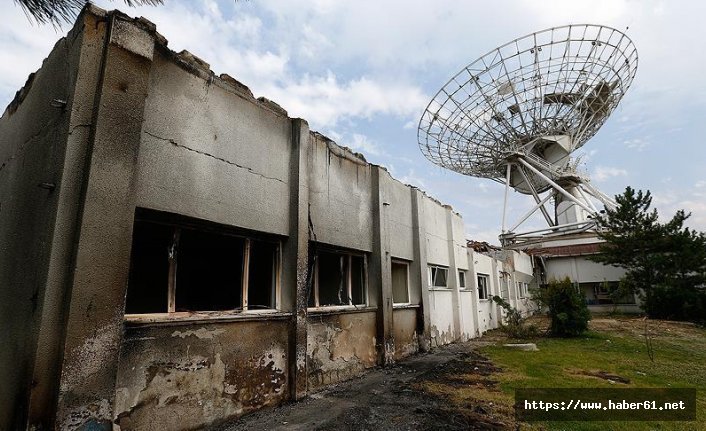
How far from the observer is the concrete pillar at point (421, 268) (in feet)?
31.4

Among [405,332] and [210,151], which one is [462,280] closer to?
[405,332]

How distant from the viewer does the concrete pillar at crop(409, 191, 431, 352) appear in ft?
31.4

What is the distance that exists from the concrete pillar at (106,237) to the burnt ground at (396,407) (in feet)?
5.52

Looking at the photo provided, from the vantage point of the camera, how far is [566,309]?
12898mm

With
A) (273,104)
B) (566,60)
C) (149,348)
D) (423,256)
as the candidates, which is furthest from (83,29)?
(566,60)

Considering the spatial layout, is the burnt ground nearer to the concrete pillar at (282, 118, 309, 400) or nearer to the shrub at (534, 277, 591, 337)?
the concrete pillar at (282, 118, 309, 400)

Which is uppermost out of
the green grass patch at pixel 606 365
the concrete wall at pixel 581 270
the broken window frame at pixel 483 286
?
the concrete wall at pixel 581 270

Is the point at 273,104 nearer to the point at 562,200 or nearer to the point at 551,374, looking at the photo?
the point at 551,374

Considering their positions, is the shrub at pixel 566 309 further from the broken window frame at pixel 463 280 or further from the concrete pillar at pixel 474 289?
the broken window frame at pixel 463 280

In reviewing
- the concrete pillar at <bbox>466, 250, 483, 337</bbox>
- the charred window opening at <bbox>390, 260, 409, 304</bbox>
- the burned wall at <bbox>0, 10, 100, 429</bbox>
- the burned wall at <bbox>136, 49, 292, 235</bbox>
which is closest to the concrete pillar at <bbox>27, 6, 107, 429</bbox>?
the burned wall at <bbox>0, 10, 100, 429</bbox>

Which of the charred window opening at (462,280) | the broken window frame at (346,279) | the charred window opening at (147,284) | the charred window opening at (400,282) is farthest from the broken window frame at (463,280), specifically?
the charred window opening at (147,284)

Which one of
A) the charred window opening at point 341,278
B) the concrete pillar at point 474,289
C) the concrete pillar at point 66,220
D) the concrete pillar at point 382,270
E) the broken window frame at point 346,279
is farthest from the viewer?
the concrete pillar at point 474,289

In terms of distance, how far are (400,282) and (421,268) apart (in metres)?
0.70

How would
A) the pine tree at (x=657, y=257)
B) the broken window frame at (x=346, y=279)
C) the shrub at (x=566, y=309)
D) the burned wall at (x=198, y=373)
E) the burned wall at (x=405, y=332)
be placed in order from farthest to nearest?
the pine tree at (x=657, y=257) < the shrub at (x=566, y=309) < the burned wall at (x=405, y=332) < the broken window frame at (x=346, y=279) < the burned wall at (x=198, y=373)
